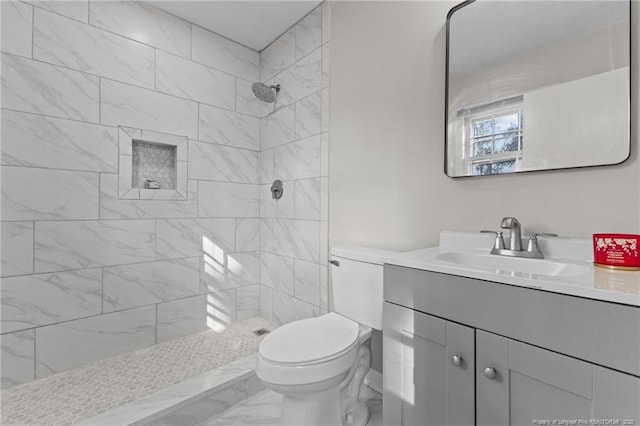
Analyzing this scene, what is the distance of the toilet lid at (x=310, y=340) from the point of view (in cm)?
123

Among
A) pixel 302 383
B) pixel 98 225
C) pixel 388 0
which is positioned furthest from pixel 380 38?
pixel 98 225

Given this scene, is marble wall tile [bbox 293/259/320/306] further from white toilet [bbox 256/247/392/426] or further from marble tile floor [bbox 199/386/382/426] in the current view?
marble tile floor [bbox 199/386/382/426]

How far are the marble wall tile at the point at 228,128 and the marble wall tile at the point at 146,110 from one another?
8cm

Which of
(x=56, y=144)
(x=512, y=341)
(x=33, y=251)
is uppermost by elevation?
(x=56, y=144)

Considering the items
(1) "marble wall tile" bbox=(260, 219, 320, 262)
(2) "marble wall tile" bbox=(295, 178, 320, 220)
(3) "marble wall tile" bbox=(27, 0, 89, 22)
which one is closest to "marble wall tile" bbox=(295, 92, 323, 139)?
(2) "marble wall tile" bbox=(295, 178, 320, 220)

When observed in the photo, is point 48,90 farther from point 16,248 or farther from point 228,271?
point 228,271

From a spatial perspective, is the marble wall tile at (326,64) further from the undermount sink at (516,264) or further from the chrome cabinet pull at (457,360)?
the chrome cabinet pull at (457,360)

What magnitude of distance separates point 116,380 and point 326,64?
90.6 inches

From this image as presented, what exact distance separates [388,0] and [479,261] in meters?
1.48

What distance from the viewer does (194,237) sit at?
234 centimetres

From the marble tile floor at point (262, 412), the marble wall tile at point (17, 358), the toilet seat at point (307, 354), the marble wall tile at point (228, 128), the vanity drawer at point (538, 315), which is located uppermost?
the marble wall tile at point (228, 128)

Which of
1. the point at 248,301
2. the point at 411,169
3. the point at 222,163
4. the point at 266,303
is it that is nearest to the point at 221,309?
the point at 248,301

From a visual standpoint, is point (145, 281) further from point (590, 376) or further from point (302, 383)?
point (590, 376)

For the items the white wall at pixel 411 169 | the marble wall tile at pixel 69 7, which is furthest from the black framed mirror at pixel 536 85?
the marble wall tile at pixel 69 7
